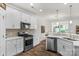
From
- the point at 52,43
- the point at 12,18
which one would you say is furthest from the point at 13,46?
the point at 52,43

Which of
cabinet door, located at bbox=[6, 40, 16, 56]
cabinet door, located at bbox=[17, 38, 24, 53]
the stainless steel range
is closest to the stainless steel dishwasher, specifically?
the stainless steel range

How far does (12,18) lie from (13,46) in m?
1.07

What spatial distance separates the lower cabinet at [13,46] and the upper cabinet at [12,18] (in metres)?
0.57

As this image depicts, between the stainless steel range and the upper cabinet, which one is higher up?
the upper cabinet

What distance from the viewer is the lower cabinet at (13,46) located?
3.73 meters

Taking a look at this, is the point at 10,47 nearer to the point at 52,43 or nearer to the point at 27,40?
the point at 27,40

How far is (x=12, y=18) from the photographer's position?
4.29 metres

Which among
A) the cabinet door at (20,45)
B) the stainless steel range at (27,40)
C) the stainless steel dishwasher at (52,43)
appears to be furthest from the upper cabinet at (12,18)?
the stainless steel dishwasher at (52,43)

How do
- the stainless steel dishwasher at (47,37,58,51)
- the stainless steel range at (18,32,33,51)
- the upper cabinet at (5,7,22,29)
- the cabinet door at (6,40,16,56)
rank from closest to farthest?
1. the cabinet door at (6,40,16,56)
2. the upper cabinet at (5,7,22,29)
3. the stainless steel dishwasher at (47,37,58,51)
4. the stainless steel range at (18,32,33,51)

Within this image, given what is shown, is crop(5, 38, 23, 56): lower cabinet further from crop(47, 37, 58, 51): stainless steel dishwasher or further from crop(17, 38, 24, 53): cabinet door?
crop(47, 37, 58, 51): stainless steel dishwasher

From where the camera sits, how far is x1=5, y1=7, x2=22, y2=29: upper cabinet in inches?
156

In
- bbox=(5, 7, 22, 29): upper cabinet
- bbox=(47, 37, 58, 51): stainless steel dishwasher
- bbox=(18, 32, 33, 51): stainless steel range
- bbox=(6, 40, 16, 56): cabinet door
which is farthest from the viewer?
Result: bbox=(18, 32, 33, 51): stainless steel range

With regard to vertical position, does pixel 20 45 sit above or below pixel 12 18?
below

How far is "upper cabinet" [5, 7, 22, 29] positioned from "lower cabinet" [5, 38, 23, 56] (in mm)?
572
